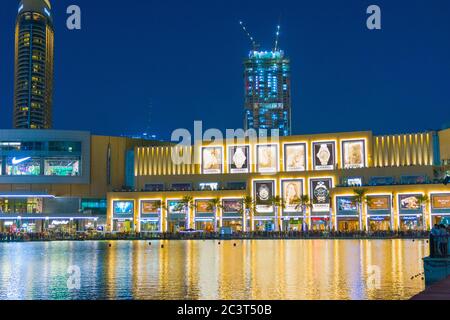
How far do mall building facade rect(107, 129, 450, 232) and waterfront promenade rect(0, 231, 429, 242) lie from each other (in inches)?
501

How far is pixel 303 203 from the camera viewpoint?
13650 centimetres

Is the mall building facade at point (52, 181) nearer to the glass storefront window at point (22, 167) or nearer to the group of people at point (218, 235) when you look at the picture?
the glass storefront window at point (22, 167)

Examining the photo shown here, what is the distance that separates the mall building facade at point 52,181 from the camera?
489ft

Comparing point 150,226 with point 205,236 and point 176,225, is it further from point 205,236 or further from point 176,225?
point 205,236

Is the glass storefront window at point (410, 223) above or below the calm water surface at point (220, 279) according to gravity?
above

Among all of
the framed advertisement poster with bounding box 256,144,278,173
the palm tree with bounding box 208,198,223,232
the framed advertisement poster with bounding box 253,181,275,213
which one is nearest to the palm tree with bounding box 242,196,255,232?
the framed advertisement poster with bounding box 253,181,275,213

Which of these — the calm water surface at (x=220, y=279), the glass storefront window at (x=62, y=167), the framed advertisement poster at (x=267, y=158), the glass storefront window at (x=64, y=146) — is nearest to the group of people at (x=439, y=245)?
the calm water surface at (x=220, y=279)

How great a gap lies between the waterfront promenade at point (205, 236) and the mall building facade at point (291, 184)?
12.7 m

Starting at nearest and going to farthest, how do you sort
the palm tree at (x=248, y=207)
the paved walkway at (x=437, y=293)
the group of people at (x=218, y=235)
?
the paved walkway at (x=437, y=293) < the group of people at (x=218, y=235) < the palm tree at (x=248, y=207)

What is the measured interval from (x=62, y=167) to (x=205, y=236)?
44.8 meters

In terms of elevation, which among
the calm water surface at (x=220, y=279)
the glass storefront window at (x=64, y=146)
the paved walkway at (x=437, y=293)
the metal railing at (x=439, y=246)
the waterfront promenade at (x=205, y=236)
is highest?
the glass storefront window at (x=64, y=146)

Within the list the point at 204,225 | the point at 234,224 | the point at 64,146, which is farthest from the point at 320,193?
the point at 64,146

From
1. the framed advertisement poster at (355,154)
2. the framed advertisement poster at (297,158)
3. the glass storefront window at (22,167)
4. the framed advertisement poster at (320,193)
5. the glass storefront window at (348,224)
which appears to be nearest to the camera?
the glass storefront window at (348,224)
